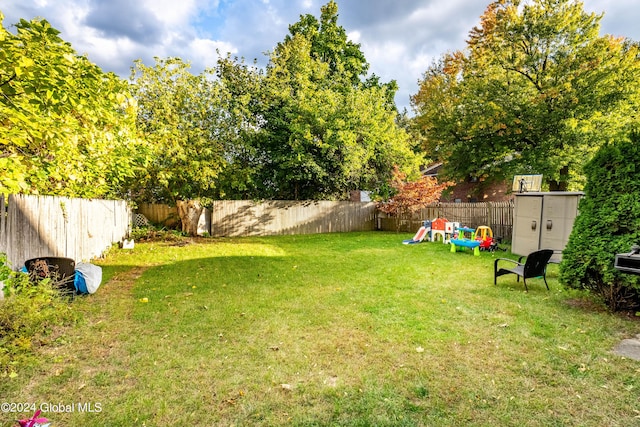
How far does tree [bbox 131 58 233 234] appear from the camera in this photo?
1149cm

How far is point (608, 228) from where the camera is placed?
4.48m

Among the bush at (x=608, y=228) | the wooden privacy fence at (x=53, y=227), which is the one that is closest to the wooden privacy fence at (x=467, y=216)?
the bush at (x=608, y=228)

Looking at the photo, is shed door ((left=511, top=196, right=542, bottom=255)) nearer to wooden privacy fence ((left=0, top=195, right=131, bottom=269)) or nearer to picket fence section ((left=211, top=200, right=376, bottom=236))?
picket fence section ((left=211, top=200, right=376, bottom=236))

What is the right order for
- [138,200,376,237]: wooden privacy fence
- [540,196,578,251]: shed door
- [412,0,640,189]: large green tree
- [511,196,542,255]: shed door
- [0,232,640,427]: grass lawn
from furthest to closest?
[138,200,376,237]: wooden privacy fence
[412,0,640,189]: large green tree
[511,196,542,255]: shed door
[540,196,578,251]: shed door
[0,232,640,427]: grass lawn

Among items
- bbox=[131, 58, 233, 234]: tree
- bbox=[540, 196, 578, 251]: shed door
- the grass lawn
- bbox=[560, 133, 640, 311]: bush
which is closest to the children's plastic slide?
bbox=[540, 196, 578, 251]: shed door

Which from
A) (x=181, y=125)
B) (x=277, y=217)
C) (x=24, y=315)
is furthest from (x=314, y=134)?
(x=24, y=315)

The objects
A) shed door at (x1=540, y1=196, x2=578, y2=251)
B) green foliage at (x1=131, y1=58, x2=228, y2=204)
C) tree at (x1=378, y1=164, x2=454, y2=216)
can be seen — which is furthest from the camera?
tree at (x1=378, y1=164, x2=454, y2=216)

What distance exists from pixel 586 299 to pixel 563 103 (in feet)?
40.8

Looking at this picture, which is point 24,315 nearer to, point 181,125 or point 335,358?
point 335,358

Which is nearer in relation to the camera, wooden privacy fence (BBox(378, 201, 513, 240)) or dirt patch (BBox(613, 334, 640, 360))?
dirt patch (BBox(613, 334, 640, 360))

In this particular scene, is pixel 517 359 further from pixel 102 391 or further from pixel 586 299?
pixel 102 391

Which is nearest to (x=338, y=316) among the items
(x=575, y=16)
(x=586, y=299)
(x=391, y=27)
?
(x=586, y=299)

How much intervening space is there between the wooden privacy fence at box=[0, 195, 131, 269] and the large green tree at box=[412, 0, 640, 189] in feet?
51.8

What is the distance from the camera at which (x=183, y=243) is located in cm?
1152
